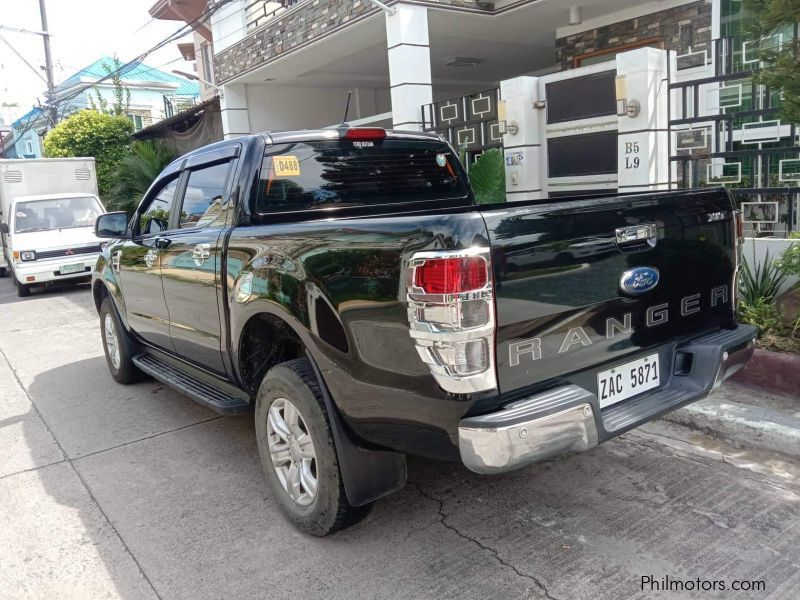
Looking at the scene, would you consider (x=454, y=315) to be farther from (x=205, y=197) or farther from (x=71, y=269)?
(x=71, y=269)

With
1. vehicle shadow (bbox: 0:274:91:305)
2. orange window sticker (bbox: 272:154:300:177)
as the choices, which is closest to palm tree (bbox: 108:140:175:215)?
vehicle shadow (bbox: 0:274:91:305)

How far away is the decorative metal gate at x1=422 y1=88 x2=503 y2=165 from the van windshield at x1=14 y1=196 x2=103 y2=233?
23.0 ft

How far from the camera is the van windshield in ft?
40.5

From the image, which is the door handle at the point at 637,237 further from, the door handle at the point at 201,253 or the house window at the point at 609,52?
the house window at the point at 609,52

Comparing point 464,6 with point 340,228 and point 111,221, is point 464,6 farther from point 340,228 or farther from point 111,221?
point 340,228

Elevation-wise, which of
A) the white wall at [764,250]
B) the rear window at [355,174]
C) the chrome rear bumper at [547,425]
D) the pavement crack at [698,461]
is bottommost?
the pavement crack at [698,461]

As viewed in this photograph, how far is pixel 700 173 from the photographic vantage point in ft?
27.4

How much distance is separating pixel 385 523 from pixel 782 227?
5.03 m

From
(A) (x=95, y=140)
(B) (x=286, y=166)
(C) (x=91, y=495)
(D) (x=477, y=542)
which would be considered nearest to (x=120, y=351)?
(C) (x=91, y=495)

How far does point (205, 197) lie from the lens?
157 inches

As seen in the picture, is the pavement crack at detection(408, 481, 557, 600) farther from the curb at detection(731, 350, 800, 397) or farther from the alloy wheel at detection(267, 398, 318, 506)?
the curb at detection(731, 350, 800, 397)

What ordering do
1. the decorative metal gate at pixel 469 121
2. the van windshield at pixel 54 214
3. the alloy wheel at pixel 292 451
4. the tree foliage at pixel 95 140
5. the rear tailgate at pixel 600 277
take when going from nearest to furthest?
the rear tailgate at pixel 600 277 → the alloy wheel at pixel 292 451 → the decorative metal gate at pixel 469 121 → the van windshield at pixel 54 214 → the tree foliage at pixel 95 140

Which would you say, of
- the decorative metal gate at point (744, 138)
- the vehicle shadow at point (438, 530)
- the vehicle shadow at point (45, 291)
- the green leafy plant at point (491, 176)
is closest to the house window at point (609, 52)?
the decorative metal gate at point (744, 138)

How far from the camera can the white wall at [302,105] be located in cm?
1527
